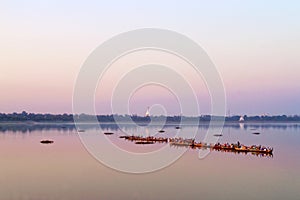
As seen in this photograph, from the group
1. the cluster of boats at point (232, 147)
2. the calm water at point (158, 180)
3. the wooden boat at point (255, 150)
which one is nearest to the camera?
the calm water at point (158, 180)

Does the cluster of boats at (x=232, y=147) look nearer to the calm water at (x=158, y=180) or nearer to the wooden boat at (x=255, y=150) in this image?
the wooden boat at (x=255, y=150)

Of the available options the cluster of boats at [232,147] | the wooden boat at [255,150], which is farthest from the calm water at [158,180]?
the cluster of boats at [232,147]

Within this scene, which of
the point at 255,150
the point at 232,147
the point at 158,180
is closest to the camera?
the point at 158,180

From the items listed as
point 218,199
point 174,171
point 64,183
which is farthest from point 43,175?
point 218,199

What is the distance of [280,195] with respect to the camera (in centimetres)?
2305

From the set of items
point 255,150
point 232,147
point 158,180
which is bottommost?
point 158,180

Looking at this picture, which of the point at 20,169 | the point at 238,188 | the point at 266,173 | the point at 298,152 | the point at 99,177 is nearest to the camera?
the point at 238,188

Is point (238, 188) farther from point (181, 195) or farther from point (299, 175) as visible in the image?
point (299, 175)

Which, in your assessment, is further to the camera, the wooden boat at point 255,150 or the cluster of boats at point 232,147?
the cluster of boats at point 232,147

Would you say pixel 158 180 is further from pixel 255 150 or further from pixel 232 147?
pixel 232 147

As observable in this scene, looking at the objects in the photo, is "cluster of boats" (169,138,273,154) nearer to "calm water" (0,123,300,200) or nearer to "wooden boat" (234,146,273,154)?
"wooden boat" (234,146,273,154)

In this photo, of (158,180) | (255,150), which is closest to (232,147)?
(255,150)

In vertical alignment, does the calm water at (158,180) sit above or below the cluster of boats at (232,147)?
below

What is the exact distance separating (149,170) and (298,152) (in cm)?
2355
